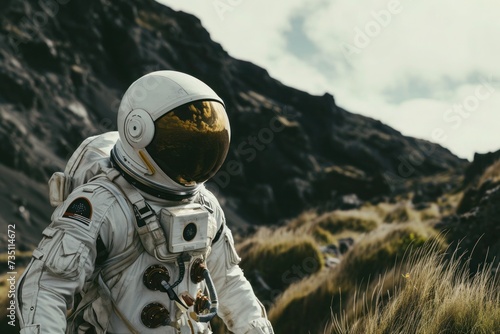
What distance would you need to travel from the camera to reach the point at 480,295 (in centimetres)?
387

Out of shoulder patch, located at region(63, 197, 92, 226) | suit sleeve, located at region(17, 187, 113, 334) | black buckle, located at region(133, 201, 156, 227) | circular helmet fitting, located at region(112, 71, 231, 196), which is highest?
circular helmet fitting, located at region(112, 71, 231, 196)

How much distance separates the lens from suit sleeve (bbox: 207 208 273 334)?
350 centimetres

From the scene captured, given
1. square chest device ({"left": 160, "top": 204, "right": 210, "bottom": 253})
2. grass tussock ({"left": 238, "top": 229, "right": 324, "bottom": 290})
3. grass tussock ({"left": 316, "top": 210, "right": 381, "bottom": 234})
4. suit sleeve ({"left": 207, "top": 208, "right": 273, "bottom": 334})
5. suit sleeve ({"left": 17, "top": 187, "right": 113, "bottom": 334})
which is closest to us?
suit sleeve ({"left": 17, "top": 187, "right": 113, "bottom": 334})

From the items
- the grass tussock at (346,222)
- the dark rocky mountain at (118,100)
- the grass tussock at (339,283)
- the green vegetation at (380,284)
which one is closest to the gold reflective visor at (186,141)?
the green vegetation at (380,284)

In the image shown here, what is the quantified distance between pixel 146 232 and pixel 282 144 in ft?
275

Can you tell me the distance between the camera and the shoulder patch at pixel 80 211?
2850mm

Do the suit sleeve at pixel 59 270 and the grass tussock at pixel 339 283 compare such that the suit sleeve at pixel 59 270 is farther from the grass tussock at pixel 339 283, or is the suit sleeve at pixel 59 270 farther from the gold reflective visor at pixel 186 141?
the grass tussock at pixel 339 283

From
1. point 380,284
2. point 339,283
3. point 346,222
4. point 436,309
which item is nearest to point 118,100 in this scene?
point 346,222

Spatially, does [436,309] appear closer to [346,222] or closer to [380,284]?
[380,284]

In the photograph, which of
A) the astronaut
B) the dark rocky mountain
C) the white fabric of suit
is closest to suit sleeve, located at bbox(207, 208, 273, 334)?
the white fabric of suit

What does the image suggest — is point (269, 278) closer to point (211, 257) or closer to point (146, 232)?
point (211, 257)

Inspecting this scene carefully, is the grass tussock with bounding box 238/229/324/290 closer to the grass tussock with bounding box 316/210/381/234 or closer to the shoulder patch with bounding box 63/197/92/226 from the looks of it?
the grass tussock with bounding box 316/210/381/234

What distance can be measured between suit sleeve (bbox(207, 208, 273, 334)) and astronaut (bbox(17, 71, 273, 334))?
12.0 inches

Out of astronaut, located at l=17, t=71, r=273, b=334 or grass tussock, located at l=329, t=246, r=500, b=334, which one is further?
grass tussock, located at l=329, t=246, r=500, b=334
